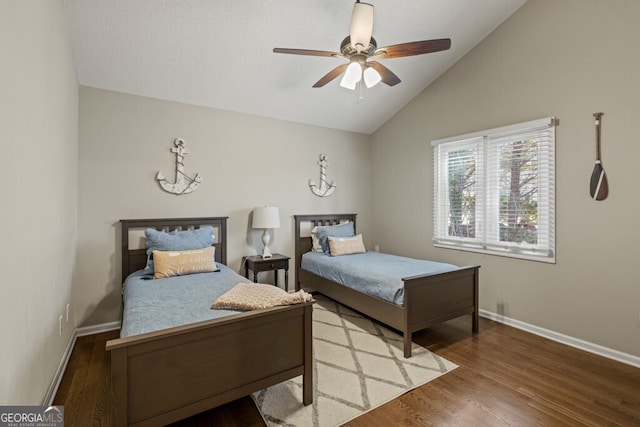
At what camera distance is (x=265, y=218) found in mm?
3779

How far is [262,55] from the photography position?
10.2 feet

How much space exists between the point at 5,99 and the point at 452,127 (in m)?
4.08

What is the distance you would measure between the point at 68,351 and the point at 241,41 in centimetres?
322

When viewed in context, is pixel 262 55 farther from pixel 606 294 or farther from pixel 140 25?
pixel 606 294

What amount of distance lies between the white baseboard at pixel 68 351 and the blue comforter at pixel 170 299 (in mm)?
667

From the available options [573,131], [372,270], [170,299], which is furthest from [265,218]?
[573,131]

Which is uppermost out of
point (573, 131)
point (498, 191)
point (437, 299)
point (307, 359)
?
point (573, 131)

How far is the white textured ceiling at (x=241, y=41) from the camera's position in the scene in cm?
257

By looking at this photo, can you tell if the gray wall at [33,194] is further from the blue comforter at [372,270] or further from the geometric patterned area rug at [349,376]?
the blue comforter at [372,270]

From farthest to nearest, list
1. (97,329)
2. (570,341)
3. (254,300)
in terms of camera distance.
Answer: (97,329), (570,341), (254,300)

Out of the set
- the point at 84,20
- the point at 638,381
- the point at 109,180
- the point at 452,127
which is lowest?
the point at 638,381

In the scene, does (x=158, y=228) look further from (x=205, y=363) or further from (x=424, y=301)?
(x=424, y=301)

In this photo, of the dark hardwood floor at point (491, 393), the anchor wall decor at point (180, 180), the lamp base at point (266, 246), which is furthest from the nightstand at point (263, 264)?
the dark hardwood floor at point (491, 393)

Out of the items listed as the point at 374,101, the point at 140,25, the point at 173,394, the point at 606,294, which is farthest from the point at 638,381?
the point at 140,25
